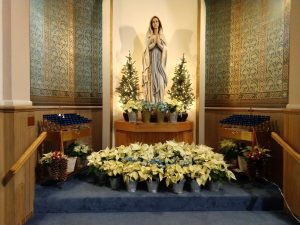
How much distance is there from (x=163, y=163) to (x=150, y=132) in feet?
5.24

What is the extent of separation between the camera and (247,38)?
19.6 feet

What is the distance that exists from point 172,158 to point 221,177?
2.63 feet

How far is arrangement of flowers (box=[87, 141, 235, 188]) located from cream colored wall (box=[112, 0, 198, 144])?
8.27 ft

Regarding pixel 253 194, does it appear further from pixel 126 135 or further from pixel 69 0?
pixel 69 0

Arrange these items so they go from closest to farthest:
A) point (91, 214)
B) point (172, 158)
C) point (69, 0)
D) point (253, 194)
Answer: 1. point (91, 214)
2. point (253, 194)
3. point (172, 158)
4. point (69, 0)

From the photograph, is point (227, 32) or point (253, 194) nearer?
point (253, 194)

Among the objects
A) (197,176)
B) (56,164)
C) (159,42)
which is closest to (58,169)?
(56,164)

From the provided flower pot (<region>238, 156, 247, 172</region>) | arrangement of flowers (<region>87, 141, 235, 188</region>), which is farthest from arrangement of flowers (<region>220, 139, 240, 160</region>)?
arrangement of flowers (<region>87, 141, 235, 188</region>)

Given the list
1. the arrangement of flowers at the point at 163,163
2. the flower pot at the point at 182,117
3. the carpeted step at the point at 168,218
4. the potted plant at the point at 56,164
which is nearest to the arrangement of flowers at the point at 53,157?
the potted plant at the point at 56,164

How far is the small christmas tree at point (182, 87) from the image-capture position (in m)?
6.75

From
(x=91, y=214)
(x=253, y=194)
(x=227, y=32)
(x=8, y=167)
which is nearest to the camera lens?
(x=8, y=167)

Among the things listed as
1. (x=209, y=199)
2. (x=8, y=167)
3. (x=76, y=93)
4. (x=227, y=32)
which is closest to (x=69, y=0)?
(x=76, y=93)

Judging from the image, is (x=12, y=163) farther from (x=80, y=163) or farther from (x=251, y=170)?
(x=251, y=170)

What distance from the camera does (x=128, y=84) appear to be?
6.73m
